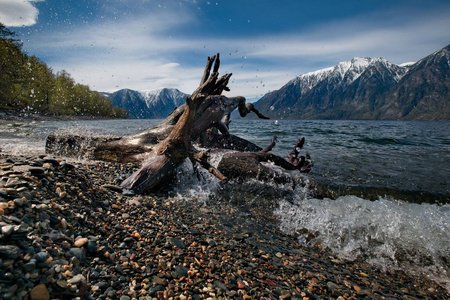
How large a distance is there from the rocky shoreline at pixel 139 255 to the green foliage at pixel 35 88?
171ft

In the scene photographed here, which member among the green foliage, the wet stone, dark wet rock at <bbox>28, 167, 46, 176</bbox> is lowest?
the wet stone

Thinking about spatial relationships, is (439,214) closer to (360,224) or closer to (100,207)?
(360,224)

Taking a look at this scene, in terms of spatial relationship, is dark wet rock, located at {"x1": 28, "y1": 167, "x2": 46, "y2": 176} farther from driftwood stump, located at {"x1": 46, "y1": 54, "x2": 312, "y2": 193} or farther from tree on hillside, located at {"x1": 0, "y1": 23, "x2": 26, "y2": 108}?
tree on hillside, located at {"x1": 0, "y1": 23, "x2": 26, "y2": 108}

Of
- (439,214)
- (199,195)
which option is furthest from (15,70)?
(439,214)

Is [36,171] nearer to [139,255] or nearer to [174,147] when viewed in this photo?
[139,255]

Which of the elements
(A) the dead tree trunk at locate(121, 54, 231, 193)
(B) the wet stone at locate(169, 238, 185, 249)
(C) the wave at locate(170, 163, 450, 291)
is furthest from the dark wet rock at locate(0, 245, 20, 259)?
(C) the wave at locate(170, 163, 450, 291)

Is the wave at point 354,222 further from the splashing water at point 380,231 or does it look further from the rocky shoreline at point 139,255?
the rocky shoreline at point 139,255

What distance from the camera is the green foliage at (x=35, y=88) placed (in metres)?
40.0

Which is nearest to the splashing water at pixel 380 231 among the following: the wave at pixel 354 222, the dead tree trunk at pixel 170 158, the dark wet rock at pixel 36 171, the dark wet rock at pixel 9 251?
the wave at pixel 354 222

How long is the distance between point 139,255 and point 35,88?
243 feet

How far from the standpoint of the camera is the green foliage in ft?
131

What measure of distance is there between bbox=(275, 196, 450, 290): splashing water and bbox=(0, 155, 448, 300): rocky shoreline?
16.6 inches

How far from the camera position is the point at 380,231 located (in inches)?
205

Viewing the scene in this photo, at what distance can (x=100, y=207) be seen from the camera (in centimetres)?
410
